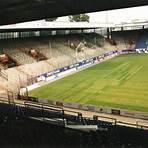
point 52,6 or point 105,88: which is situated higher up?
point 52,6

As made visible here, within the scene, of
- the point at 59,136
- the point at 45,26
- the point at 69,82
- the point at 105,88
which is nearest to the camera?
the point at 59,136

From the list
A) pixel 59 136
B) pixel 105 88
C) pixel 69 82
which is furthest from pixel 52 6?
pixel 69 82

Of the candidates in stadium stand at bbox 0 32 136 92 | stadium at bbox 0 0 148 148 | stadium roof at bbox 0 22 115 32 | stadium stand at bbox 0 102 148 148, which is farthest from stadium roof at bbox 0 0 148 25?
stadium roof at bbox 0 22 115 32

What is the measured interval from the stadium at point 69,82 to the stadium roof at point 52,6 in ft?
0.17

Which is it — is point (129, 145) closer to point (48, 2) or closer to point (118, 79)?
point (48, 2)

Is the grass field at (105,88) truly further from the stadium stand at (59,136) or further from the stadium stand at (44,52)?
the stadium stand at (59,136)

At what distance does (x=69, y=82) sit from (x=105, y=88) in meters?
8.55

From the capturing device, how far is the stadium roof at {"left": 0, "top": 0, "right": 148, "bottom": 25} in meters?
17.6

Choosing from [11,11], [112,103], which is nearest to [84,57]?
[112,103]

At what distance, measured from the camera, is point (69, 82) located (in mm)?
57906

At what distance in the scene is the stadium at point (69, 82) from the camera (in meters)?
20.2

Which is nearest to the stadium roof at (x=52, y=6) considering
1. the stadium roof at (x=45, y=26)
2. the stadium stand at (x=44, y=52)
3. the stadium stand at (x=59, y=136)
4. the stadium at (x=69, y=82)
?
the stadium at (x=69, y=82)

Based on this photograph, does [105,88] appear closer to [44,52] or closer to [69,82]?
[69,82]

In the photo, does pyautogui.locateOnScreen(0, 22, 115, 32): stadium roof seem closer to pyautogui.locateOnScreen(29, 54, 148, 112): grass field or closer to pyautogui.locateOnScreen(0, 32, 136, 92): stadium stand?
pyautogui.locateOnScreen(0, 32, 136, 92): stadium stand
